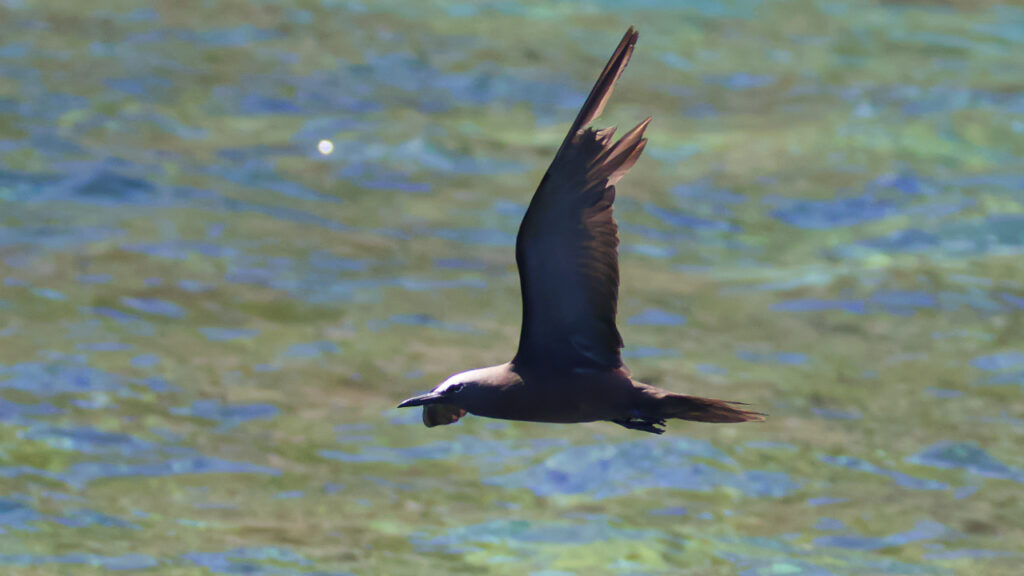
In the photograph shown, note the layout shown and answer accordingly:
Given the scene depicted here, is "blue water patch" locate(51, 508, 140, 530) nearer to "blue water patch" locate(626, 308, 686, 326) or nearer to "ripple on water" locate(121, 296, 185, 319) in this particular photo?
"ripple on water" locate(121, 296, 185, 319)

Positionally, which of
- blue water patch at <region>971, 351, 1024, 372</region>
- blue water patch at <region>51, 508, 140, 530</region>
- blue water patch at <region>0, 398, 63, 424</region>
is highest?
blue water patch at <region>971, 351, 1024, 372</region>

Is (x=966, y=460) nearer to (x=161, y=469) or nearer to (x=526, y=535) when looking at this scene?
(x=526, y=535)

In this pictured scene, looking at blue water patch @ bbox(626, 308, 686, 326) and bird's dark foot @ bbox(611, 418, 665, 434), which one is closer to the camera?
bird's dark foot @ bbox(611, 418, 665, 434)

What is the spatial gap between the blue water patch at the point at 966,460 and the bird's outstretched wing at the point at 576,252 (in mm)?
6896

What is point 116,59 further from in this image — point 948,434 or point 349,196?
point 948,434

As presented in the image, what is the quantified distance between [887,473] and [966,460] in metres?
0.76

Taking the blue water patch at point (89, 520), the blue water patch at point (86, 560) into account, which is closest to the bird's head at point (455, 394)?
the blue water patch at point (86, 560)

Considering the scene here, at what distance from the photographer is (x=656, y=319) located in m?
14.1

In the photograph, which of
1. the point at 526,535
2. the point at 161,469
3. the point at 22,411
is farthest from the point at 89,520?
the point at 526,535

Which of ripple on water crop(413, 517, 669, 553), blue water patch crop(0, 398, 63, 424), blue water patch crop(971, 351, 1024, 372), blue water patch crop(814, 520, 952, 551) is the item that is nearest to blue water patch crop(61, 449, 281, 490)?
blue water patch crop(0, 398, 63, 424)

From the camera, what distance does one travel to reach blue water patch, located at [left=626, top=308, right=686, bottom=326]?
13984 millimetres

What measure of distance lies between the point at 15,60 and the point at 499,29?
6469 millimetres

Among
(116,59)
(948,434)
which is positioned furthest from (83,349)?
(948,434)

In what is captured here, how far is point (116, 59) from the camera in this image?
18375 mm
